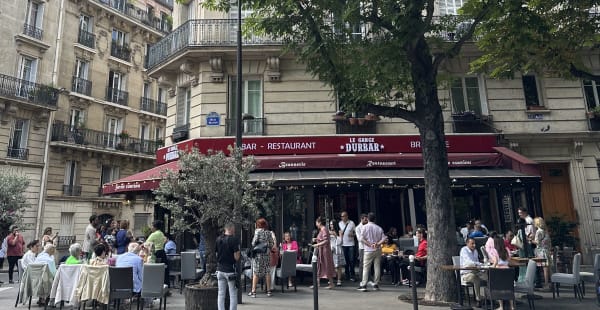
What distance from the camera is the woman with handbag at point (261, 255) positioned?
8.69 meters

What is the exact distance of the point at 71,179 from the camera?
2347cm

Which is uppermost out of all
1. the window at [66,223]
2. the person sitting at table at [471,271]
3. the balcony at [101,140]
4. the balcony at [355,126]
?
the balcony at [101,140]

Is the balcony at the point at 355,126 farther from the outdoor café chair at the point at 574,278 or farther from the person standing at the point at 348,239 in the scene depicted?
the outdoor café chair at the point at 574,278

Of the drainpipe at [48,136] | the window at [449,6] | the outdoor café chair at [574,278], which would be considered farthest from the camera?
the drainpipe at [48,136]

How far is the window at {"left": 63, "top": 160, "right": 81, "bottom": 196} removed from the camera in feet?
75.5

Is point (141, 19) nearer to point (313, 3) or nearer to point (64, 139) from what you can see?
point (64, 139)

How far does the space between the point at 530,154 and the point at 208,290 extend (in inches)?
489

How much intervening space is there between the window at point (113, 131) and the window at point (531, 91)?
23.8m

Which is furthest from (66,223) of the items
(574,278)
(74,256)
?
(574,278)

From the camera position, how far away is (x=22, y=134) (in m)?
21.3

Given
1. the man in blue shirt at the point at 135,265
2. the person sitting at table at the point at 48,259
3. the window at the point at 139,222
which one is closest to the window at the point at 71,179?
the window at the point at 139,222

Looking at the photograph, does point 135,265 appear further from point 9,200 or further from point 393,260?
point 9,200

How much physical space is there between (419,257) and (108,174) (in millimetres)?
22369

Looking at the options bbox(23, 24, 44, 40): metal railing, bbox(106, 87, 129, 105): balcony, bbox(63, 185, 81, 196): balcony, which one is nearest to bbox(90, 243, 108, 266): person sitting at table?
bbox(63, 185, 81, 196): balcony
